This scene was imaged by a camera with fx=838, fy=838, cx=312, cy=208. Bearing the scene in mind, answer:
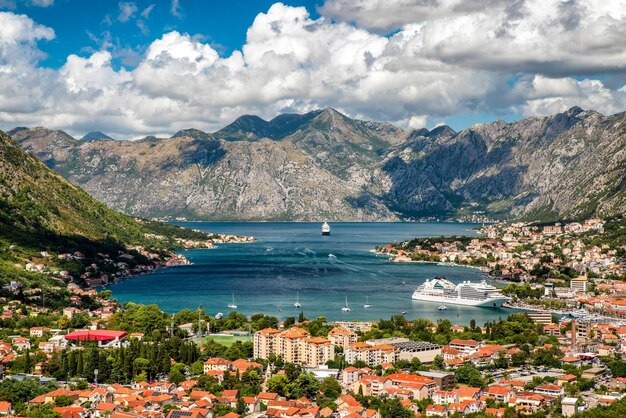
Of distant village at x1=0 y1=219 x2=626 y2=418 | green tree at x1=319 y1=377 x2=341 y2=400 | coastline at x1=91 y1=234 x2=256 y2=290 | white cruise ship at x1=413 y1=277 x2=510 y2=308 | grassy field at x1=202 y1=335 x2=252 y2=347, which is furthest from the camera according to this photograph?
coastline at x1=91 y1=234 x2=256 y2=290

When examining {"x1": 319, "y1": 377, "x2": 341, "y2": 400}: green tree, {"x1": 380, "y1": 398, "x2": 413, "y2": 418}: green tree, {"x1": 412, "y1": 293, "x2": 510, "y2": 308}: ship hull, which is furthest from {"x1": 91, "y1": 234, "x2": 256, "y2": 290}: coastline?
{"x1": 380, "y1": 398, "x2": 413, "y2": 418}: green tree

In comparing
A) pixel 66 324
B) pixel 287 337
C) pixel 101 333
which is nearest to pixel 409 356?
pixel 287 337

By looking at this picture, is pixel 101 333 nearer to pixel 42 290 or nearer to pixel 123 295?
pixel 42 290

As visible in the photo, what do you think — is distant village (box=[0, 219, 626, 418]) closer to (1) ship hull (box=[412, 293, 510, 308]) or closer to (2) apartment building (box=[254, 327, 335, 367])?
(2) apartment building (box=[254, 327, 335, 367])

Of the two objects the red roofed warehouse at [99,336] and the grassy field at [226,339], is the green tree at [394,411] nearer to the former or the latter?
the grassy field at [226,339]

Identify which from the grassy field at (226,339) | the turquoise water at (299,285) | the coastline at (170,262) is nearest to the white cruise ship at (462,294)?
the turquoise water at (299,285)

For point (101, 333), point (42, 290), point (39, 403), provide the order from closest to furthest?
point (39, 403) < point (101, 333) < point (42, 290)
